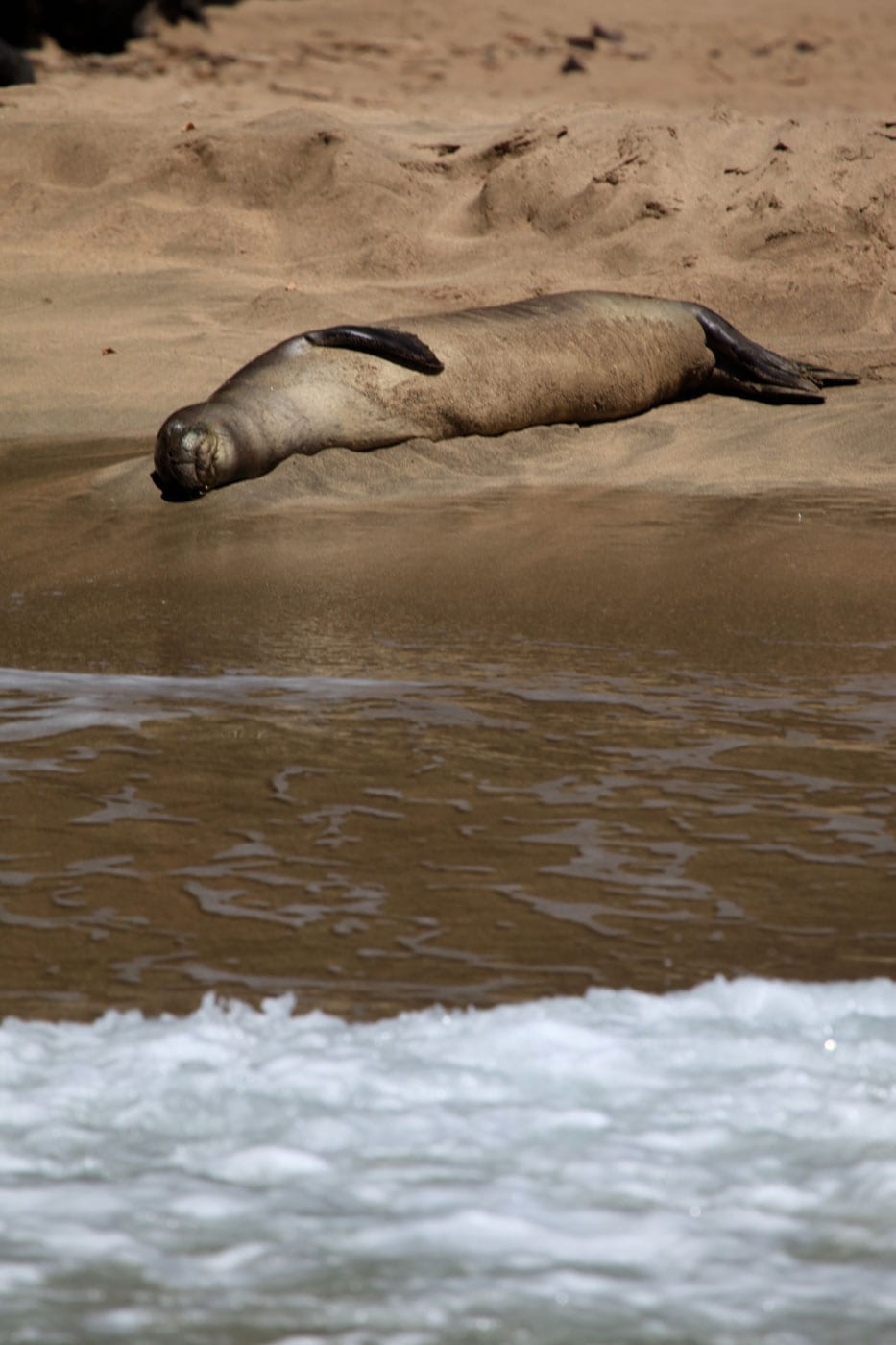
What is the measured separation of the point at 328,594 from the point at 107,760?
5.64 feet

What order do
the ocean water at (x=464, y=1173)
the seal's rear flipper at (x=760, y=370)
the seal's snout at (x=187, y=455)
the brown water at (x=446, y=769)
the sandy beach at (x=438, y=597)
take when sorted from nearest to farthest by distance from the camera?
the ocean water at (x=464, y=1173), the brown water at (x=446, y=769), the sandy beach at (x=438, y=597), the seal's snout at (x=187, y=455), the seal's rear flipper at (x=760, y=370)

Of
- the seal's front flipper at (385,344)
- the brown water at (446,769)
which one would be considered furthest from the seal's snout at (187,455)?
the seal's front flipper at (385,344)

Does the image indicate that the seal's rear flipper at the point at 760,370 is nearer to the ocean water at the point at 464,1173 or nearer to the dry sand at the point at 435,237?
the dry sand at the point at 435,237

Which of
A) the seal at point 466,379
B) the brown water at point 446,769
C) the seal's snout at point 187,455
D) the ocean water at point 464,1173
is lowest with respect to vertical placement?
the ocean water at point 464,1173

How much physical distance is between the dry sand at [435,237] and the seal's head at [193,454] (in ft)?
0.32

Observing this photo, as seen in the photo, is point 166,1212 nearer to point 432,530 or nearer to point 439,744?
point 439,744

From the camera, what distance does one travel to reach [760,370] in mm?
7727

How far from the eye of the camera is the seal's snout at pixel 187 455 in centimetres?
608

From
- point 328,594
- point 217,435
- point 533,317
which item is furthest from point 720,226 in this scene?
point 328,594

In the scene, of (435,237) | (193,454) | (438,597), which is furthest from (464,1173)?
(435,237)

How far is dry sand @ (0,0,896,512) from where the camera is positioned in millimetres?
6801

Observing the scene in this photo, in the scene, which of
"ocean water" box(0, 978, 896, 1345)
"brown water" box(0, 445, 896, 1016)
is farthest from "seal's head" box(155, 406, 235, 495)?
"ocean water" box(0, 978, 896, 1345)

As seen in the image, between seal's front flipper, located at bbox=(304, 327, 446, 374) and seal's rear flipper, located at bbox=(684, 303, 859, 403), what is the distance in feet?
5.15

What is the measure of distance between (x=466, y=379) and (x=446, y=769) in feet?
13.8
